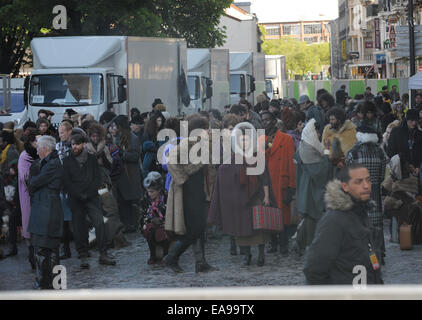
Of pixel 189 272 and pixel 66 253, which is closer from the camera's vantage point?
pixel 189 272

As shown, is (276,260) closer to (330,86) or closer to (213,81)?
(213,81)

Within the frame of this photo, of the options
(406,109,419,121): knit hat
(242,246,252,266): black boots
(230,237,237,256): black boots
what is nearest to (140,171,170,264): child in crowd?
(230,237,237,256): black boots

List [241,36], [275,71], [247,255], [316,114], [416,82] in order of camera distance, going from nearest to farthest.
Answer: [247,255]
[316,114]
[416,82]
[275,71]
[241,36]

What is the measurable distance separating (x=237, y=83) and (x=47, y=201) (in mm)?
26812

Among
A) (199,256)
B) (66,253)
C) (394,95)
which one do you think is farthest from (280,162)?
(394,95)

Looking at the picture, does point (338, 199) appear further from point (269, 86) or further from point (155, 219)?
point (269, 86)

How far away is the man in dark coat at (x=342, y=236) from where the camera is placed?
566 cm

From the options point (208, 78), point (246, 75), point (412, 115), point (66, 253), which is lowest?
point (66, 253)

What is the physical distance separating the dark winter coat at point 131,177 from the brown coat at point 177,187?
9.51ft

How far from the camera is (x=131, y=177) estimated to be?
44.7 ft

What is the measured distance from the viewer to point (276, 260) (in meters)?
11.3

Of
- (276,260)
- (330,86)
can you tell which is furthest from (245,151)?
(330,86)

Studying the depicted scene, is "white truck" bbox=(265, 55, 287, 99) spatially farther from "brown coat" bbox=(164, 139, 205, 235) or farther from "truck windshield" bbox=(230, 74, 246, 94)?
"brown coat" bbox=(164, 139, 205, 235)

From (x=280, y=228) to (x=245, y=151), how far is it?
954 mm
